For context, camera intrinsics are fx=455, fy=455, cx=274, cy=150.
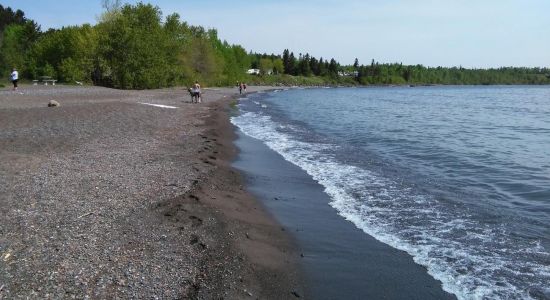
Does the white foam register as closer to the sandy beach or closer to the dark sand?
the dark sand

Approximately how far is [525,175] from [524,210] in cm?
→ 501

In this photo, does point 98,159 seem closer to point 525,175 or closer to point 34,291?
point 34,291

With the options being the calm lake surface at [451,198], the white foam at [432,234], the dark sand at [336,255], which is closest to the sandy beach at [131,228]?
the dark sand at [336,255]

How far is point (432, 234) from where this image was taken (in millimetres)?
9477

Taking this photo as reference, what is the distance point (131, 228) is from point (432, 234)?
6.02 metres

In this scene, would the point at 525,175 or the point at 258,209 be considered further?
the point at 525,175

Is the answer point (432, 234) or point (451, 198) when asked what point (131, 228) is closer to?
point (432, 234)

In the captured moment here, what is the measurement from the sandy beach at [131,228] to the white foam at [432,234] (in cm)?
231

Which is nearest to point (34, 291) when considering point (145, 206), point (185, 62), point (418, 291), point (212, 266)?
point (212, 266)

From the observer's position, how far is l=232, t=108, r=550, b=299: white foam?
734 cm

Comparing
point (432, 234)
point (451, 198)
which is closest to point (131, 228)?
point (432, 234)

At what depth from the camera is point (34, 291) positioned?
5.71m

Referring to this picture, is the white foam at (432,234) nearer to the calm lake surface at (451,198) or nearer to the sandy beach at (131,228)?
the calm lake surface at (451,198)

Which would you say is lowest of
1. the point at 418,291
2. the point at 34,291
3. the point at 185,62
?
the point at 418,291
